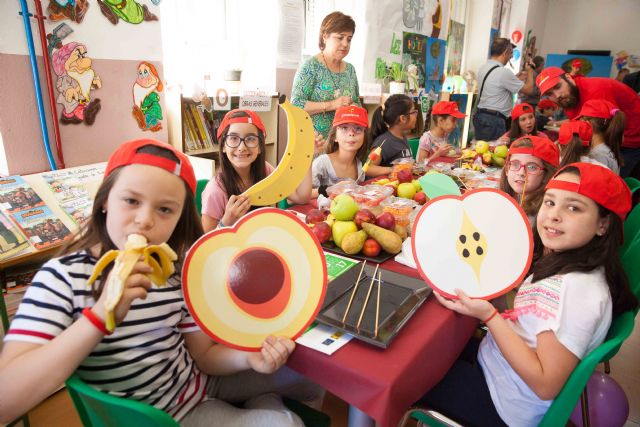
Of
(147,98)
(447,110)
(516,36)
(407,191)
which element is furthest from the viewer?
(516,36)

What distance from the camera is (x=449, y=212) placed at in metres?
1.09

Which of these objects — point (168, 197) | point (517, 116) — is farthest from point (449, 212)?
point (517, 116)

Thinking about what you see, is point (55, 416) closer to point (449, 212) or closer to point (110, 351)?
point (110, 351)

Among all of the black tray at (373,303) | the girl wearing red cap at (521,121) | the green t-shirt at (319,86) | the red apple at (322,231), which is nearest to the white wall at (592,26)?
the girl wearing red cap at (521,121)

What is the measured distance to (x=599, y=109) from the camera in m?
2.85

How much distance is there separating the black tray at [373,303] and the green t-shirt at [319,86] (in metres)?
2.06

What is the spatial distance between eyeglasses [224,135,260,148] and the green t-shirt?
4.51 ft

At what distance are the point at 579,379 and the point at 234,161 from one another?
55.6 inches

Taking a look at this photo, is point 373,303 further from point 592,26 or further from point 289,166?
point 592,26

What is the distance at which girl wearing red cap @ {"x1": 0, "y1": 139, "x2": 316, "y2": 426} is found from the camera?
0.69 metres

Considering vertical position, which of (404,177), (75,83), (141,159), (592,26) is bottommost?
(404,177)

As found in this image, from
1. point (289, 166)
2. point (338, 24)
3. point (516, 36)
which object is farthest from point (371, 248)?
point (516, 36)

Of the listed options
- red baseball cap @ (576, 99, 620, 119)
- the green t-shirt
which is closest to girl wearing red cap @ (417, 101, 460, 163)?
the green t-shirt

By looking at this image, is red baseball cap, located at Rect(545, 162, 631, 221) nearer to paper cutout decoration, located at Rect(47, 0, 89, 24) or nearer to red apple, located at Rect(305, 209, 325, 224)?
red apple, located at Rect(305, 209, 325, 224)
